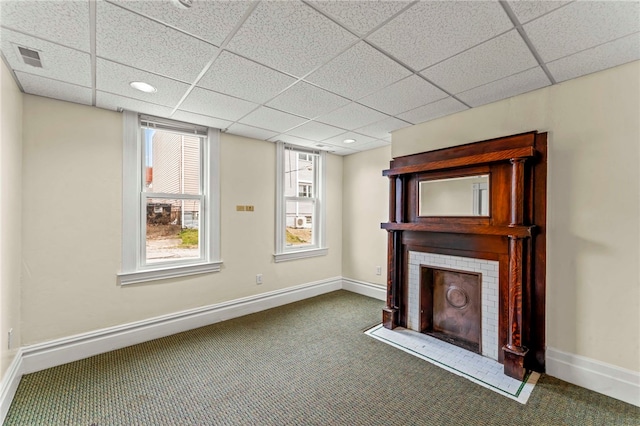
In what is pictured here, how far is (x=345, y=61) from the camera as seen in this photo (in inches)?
78.2

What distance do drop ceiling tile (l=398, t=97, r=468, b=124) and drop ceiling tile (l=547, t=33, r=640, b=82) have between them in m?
0.75

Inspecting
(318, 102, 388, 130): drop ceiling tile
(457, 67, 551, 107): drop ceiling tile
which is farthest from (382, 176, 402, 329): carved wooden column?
(457, 67, 551, 107): drop ceiling tile

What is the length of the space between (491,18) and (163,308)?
3.83 m

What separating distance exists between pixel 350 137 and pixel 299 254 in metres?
1.95

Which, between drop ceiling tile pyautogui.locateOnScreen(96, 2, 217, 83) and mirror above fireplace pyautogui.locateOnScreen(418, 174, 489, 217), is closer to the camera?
drop ceiling tile pyautogui.locateOnScreen(96, 2, 217, 83)

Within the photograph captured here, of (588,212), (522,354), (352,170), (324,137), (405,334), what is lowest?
(405,334)

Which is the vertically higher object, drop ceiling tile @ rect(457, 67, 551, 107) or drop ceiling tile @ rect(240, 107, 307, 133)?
drop ceiling tile @ rect(457, 67, 551, 107)

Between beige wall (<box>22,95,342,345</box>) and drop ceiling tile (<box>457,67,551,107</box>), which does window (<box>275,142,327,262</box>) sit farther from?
drop ceiling tile (<box>457,67,551,107</box>)

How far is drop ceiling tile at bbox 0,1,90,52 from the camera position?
1.44 m

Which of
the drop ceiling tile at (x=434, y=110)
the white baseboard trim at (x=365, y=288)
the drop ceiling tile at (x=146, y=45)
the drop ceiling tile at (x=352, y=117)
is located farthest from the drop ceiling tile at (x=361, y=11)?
the white baseboard trim at (x=365, y=288)

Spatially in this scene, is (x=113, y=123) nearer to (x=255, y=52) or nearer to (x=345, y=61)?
(x=255, y=52)

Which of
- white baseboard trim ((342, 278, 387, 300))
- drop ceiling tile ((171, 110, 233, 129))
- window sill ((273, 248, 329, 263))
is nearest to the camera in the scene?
drop ceiling tile ((171, 110, 233, 129))

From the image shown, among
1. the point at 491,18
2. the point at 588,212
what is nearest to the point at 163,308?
the point at 491,18

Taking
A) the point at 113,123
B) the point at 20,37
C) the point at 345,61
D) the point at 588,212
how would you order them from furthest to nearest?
the point at 113,123, the point at 588,212, the point at 345,61, the point at 20,37
